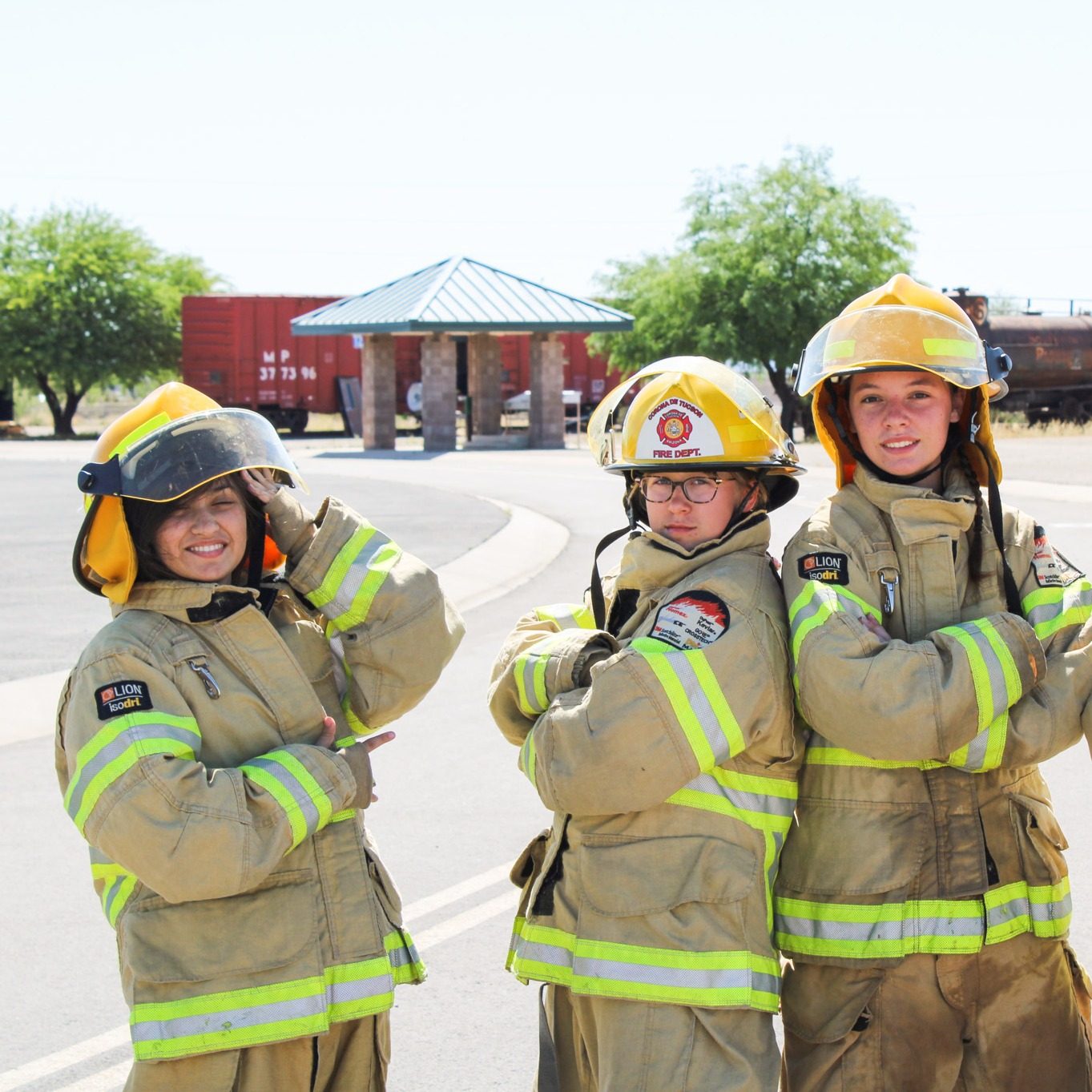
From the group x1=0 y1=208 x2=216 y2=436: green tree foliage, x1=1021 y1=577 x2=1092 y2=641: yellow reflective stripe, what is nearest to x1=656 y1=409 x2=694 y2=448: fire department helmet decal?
x1=1021 y1=577 x2=1092 y2=641: yellow reflective stripe

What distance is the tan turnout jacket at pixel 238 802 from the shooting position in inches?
96.2

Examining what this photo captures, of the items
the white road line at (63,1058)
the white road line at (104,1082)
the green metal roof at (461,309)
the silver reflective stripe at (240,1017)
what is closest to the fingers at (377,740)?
the silver reflective stripe at (240,1017)

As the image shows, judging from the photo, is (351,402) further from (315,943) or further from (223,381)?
(315,943)

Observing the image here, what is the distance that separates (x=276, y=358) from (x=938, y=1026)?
41.6m

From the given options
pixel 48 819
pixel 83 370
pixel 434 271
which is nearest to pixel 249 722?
pixel 48 819

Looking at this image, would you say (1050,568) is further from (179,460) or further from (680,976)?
(179,460)

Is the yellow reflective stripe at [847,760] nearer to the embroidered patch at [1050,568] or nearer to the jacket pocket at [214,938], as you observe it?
the embroidered patch at [1050,568]

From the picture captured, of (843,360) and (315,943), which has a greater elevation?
(843,360)

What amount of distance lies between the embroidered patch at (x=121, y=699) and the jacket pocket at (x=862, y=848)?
130 cm

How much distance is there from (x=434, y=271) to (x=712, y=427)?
109 ft

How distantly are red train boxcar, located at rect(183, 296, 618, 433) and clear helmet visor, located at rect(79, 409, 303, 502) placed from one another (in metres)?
38.9

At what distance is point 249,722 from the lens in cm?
267

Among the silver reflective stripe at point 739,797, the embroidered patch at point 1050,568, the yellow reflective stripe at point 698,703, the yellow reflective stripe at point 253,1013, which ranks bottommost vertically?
the yellow reflective stripe at point 253,1013

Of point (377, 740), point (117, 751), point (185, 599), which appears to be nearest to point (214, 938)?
point (117, 751)
